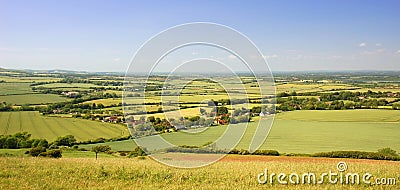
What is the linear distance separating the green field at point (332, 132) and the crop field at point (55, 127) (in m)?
7.02

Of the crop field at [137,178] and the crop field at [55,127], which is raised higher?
the crop field at [137,178]

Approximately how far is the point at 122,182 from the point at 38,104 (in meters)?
66.0

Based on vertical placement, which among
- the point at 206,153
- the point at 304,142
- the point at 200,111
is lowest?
the point at 304,142

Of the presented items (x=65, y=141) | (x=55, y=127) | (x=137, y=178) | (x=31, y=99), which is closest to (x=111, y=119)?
(x=55, y=127)

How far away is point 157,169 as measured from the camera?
1213cm

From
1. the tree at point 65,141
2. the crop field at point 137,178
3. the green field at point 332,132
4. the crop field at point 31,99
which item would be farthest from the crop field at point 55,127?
the crop field at point 137,178

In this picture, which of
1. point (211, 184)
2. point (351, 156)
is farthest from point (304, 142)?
point (211, 184)

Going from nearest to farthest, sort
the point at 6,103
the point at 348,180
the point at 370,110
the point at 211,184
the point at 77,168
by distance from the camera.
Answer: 1. the point at 211,184
2. the point at 348,180
3. the point at 77,168
4. the point at 370,110
5. the point at 6,103

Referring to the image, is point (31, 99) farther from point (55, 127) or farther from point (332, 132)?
point (332, 132)

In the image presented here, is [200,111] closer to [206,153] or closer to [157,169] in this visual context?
[206,153]

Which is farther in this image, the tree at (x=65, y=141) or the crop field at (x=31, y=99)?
the crop field at (x=31, y=99)

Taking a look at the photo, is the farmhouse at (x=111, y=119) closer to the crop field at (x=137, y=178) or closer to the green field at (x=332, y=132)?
the green field at (x=332, y=132)

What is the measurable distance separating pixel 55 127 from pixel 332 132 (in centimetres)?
4155

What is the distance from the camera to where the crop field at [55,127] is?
4281 centimetres
